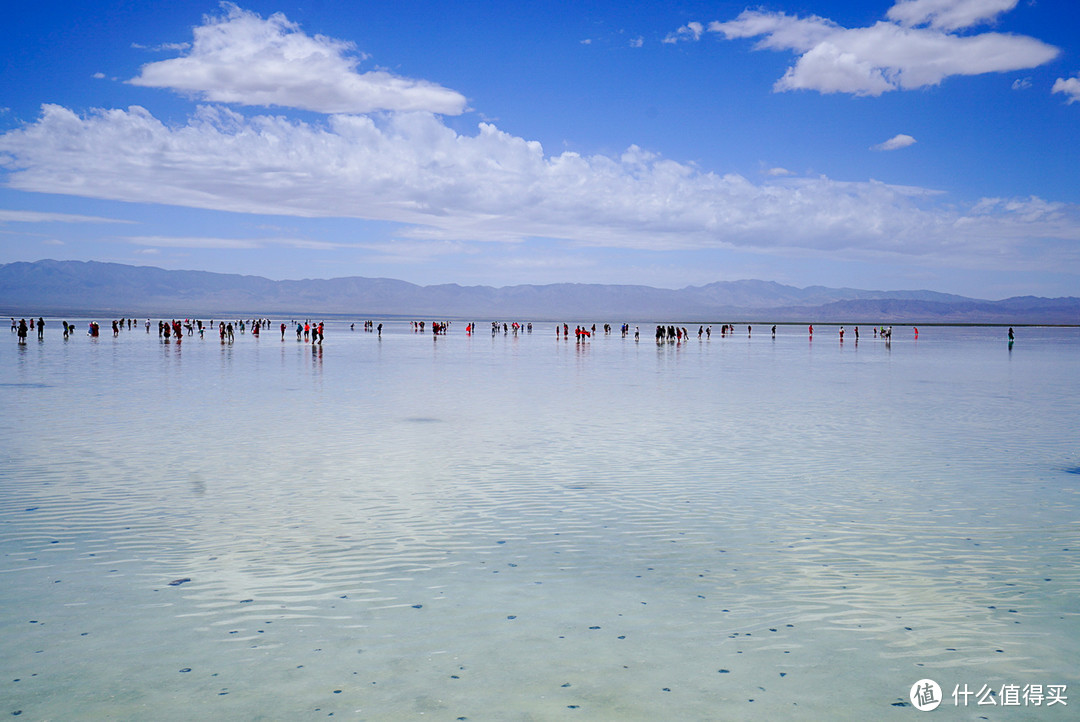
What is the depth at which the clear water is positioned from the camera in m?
5.62

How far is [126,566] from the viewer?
8086mm

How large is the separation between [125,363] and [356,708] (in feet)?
120

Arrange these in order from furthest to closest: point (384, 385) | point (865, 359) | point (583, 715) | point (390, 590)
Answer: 1. point (865, 359)
2. point (384, 385)
3. point (390, 590)
4. point (583, 715)

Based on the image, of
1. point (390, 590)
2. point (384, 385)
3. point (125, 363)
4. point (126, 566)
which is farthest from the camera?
point (125, 363)

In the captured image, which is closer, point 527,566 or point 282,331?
point 527,566

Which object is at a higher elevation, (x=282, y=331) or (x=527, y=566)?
(x=282, y=331)

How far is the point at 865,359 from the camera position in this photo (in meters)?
48.1

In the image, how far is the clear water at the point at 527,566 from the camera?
5.62 metres

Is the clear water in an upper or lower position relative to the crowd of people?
lower

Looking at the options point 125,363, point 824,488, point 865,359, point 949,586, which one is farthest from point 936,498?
point 865,359

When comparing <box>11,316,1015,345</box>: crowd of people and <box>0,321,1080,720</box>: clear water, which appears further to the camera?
<box>11,316,1015,345</box>: crowd of people

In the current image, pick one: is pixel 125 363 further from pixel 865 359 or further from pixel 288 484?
pixel 865 359

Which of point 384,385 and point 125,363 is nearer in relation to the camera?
point 384,385

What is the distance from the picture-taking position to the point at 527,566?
8312mm
